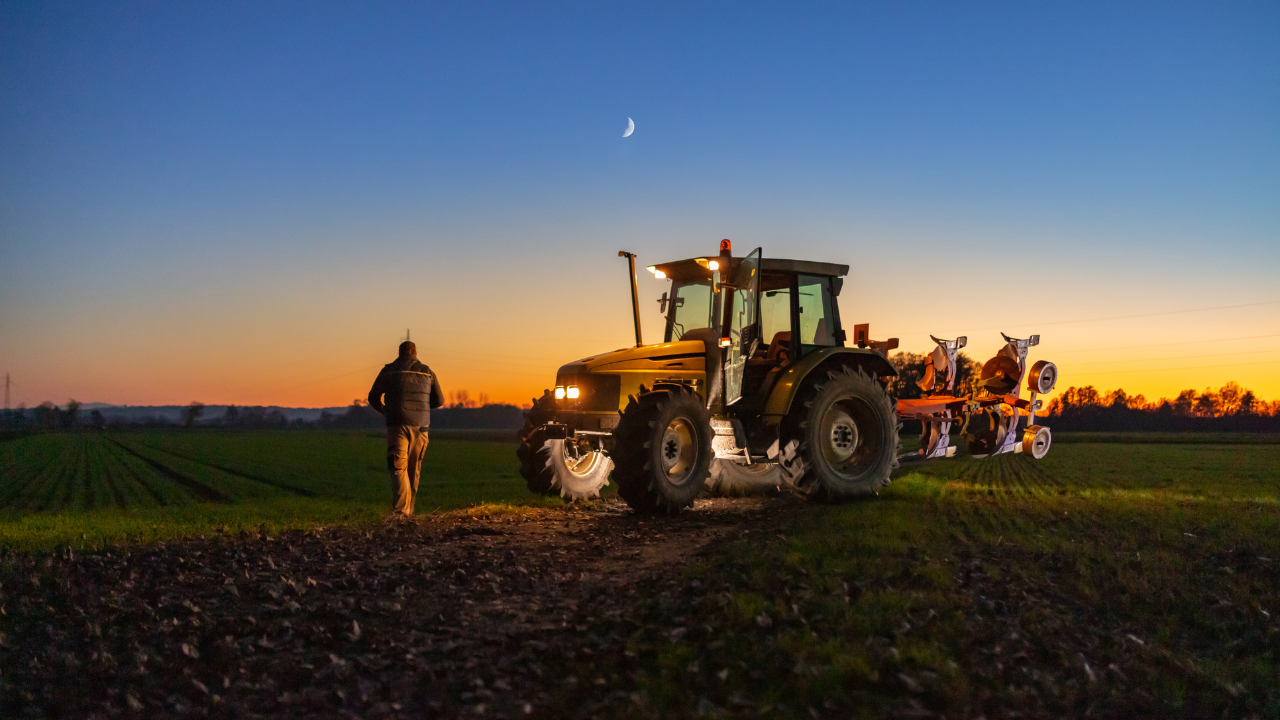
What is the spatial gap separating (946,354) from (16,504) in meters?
20.5

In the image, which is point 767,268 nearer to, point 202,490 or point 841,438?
point 841,438

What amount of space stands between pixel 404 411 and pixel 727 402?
13.5ft

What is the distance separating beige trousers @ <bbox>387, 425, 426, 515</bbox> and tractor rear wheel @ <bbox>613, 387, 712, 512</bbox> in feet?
9.44

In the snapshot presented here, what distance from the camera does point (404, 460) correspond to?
1070cm

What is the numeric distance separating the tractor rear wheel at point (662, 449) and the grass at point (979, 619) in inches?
47.3

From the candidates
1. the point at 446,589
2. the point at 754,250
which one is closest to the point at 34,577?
the point at 446,589

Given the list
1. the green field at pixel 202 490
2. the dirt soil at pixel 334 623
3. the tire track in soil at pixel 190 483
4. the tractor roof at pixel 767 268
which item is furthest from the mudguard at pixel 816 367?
the tire track in soil at pixel 190 483

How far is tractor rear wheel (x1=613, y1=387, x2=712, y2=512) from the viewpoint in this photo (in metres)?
9.14

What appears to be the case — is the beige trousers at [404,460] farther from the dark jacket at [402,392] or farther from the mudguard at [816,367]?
the mudguard at [816,367]

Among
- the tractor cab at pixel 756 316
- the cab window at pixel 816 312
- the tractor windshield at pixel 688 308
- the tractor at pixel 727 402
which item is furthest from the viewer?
the cab window at pixel 816 312

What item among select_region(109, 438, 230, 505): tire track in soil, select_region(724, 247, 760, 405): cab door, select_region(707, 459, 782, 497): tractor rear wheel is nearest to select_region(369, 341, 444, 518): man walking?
select_region(724, 247, 760, 405): cab door

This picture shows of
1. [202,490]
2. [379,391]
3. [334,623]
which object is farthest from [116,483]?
[334,623]

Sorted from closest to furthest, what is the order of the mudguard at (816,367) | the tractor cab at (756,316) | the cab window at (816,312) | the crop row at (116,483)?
1. the mudguard at (816,367)
2. the tractor cab at (756,316)
3. the cab window at (816,312)
4. the crop row at (116,483)

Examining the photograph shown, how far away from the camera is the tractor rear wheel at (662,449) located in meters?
9.14
